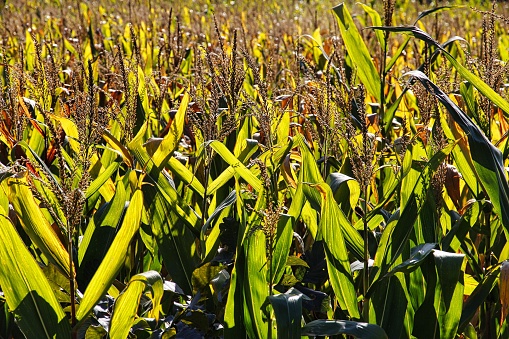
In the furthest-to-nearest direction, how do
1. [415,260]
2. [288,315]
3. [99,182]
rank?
[99,182]
[415,260]
[288,315]

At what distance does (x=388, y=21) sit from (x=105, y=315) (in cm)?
156

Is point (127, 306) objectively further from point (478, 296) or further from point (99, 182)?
point (478, 296)

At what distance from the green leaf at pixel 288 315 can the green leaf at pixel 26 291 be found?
458 mm

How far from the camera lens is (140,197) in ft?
5.15

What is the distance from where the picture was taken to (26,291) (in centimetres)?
145

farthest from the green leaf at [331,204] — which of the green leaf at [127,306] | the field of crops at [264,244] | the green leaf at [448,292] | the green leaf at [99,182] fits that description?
the green leaf at [99,182]

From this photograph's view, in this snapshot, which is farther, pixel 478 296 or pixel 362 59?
pixel 362 59

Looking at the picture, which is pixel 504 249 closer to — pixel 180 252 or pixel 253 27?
pixel 180 252

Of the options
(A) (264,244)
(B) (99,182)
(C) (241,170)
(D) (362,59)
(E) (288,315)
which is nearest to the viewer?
(E) (288,315)

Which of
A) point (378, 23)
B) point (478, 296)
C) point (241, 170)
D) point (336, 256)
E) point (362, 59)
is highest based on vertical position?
point (378, 23)

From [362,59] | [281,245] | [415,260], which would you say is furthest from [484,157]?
[362,59]

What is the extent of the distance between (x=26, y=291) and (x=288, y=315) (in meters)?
0.55

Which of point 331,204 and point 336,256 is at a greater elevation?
point 331,204

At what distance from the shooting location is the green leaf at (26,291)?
56.7 inches
